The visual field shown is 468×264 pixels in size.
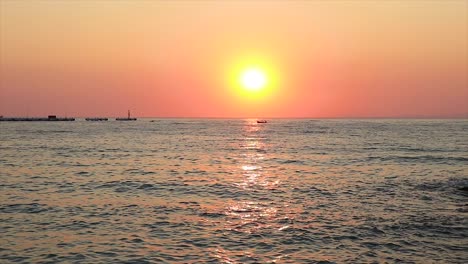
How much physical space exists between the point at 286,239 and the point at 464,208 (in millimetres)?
13484

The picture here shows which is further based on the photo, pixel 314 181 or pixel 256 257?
pixel 314 181

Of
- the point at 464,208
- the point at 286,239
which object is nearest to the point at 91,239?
the point at 286,239

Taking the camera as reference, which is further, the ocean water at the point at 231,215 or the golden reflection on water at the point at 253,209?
the golden reflection on water at the point at 253,209

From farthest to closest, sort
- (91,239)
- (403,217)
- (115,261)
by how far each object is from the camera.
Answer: (403,217)
(91,239)
(115,261)

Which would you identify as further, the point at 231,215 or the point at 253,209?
the point at 253,209

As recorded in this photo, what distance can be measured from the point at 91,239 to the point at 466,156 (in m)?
56.6

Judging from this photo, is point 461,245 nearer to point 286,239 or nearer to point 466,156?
point 286,239

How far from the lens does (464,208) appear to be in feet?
83.9

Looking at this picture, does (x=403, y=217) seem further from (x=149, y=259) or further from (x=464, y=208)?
(x=149, y=259)

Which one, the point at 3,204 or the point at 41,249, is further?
the point at 3,204

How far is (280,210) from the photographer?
984 inches

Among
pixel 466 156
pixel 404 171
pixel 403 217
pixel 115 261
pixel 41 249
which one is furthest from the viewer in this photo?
pixel 466 156

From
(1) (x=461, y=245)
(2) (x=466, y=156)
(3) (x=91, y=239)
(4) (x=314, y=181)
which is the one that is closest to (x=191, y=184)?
(4) (x=314, y=181)

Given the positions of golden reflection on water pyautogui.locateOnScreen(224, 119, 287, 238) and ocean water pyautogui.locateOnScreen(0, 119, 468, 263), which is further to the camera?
golden reflection on water pyautogui.locateOnScreen(224, 119, 287, 238)
